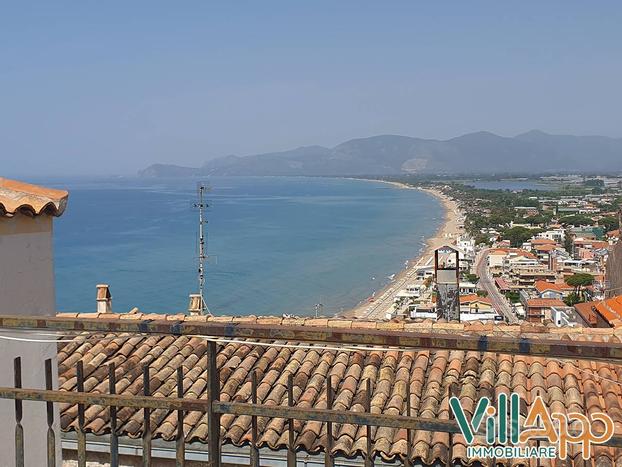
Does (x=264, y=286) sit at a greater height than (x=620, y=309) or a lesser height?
lesser

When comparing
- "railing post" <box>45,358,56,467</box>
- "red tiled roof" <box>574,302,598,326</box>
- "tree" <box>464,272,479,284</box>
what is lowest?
"tree" <box>464,272,479,284</box>

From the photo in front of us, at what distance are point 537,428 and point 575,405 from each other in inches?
158

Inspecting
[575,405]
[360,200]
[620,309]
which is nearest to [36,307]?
[575,405]

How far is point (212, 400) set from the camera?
234cm

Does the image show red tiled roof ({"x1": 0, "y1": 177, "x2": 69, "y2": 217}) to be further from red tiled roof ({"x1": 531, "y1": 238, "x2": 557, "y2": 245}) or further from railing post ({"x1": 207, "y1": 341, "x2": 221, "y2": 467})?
red tiled roof ({"x1": 531, "y1": 238, "x2": 557, "y2": 245})

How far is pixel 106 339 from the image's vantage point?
25.9 ft

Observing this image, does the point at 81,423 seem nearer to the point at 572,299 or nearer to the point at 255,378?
the point at 255,378

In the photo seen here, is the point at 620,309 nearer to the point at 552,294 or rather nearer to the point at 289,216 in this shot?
the point at 552,294

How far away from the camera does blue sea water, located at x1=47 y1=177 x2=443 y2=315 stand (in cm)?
5544

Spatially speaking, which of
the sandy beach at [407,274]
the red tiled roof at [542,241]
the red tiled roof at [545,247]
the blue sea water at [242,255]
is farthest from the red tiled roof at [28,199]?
the red tiled roof at [542,241]

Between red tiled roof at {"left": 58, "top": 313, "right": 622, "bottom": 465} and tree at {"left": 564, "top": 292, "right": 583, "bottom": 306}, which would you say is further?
tree at {"left": 564, "top": 292, "right": 583, "bottom": 306}

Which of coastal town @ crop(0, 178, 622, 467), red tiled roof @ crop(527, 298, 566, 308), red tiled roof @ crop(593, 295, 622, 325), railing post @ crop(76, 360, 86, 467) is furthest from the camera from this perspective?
red tiled roof @ crop(527, 298, 566, 308)

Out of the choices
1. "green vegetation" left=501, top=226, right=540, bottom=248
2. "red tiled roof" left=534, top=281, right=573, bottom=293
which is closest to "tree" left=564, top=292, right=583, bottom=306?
"red tiled roof" left=534, top=281, right=573, bottom=293

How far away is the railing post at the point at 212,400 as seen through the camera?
232 centimetres
